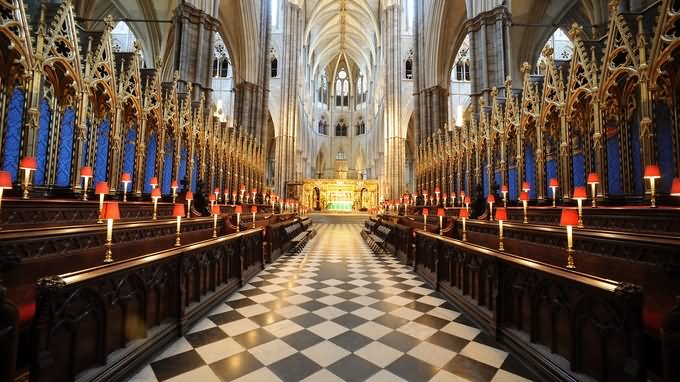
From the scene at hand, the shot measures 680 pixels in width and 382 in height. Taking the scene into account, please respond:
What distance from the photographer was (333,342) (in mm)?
2754

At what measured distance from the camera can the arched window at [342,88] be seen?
45.9 meters

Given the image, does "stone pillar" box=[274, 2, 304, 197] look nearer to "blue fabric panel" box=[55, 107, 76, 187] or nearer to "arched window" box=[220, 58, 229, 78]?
"arched window" box=[220, 58, 229, 78]

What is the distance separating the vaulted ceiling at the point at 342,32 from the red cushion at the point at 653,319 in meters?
35.7

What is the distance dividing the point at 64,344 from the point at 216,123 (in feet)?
37.1

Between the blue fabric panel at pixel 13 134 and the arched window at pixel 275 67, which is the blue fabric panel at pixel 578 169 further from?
the arched window at pixel 275 67

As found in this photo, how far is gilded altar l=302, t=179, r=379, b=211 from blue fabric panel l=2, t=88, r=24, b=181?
76.1ft

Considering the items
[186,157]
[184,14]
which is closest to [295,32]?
[184,14]

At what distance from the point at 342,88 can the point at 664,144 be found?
44383 millimetres

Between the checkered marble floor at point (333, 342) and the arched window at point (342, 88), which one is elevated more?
the arched window at point (342, 88)

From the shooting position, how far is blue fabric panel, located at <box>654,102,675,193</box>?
16.9 ft

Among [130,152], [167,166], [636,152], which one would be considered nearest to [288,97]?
[167,166]

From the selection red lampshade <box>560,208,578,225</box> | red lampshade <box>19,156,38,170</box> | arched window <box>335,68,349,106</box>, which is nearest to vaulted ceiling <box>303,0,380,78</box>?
arched window <box>335,68,349,106</box>

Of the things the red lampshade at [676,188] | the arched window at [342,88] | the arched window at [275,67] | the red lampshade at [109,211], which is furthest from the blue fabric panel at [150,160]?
the arched window at [342,88]

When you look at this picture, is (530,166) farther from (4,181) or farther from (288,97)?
(288,97)
